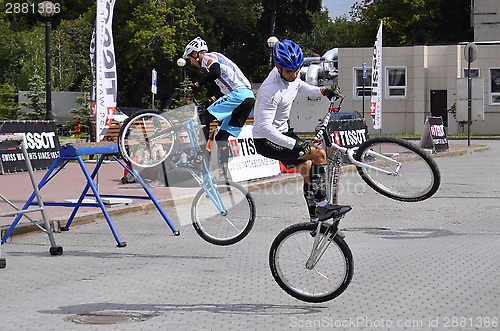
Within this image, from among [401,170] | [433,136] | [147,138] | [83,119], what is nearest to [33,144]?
[147,138]

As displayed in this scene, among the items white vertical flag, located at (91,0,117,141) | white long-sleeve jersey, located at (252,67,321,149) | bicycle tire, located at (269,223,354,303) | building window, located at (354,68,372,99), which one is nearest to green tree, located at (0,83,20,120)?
building window, located at (354,68,372,99)

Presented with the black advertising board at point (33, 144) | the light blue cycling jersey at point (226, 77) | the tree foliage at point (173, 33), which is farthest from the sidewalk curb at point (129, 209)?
the tree foliage at point (173, 33)

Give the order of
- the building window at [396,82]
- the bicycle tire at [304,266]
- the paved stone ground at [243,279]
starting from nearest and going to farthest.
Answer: the paved stone ground at [243,279], the bicycle tire at [304,266], the building window at [396,82]

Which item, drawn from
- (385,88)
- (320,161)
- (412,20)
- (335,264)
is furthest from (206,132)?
(412,20)

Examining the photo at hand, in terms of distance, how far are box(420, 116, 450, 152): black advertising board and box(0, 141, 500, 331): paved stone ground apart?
57.4 feet

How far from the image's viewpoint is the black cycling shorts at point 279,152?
8570 mm

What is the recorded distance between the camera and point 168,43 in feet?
214

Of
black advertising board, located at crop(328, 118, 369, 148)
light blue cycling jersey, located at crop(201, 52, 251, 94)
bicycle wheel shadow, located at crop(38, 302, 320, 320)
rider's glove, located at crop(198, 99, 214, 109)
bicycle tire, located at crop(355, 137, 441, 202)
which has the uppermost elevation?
light blue cycling jersey, located at crop(201, 52, 251, 94)

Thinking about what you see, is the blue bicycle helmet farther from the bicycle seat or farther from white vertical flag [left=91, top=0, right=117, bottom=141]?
white vertical flag [left=91, top=0, right=117, bottom=141]

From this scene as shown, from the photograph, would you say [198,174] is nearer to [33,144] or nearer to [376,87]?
[33,144]

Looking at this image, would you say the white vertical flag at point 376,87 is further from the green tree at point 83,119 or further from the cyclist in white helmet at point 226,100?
the cyclist in white helmet at point 226,100

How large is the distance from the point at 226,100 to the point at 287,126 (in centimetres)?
291

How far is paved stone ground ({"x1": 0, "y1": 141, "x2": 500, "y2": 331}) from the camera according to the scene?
7410 mm

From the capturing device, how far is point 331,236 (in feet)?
25.8
